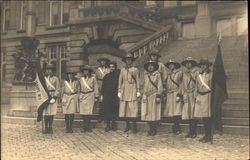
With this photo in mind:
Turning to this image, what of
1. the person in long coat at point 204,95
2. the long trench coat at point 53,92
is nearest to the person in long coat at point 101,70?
the long trench coat at point 53,92

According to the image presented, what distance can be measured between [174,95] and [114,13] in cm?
1000

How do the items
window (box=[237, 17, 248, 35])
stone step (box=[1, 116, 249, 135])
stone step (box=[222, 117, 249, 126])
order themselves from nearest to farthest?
stone step (box=[1, 116, 249, 135]) → stone step (box=[222, 117, 249, 126]) → window (box=[237, 17, 248, 35])

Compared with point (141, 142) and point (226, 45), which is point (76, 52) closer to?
point (226, 45)

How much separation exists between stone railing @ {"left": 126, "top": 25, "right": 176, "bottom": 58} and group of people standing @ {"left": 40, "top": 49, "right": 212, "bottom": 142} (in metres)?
4.53

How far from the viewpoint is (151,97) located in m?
9.06

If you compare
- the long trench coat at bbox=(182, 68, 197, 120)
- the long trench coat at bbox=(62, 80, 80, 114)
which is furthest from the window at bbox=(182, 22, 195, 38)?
the long trench coat at bbox=(182, 68, 197, 120)

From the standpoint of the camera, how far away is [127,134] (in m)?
9.07

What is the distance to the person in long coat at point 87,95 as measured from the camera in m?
9.77

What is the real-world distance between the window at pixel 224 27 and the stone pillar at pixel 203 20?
0.73m

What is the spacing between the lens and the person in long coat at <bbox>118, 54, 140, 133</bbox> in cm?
941

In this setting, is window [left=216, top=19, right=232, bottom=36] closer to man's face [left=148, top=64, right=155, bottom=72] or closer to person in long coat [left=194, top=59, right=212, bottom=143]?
man's face [left=148, top=64, right=155, bottom=72]

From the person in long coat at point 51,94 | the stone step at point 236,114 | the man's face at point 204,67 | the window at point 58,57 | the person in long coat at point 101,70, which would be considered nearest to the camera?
the man's face at point 204,67

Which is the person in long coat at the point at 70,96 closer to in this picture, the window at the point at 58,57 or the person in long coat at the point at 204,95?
the person in long coat at the point at 204,95

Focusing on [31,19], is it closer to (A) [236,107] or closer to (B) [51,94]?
(B) [51,94]
